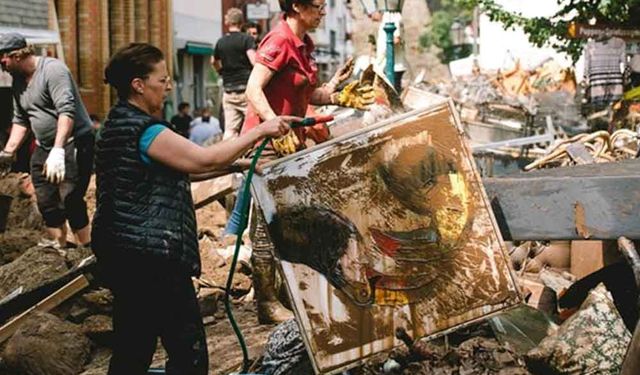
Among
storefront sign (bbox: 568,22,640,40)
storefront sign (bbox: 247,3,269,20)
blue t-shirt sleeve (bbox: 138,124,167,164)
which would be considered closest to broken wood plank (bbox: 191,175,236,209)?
blue t-shirt sleeve (bbox: 138,124,167,164)

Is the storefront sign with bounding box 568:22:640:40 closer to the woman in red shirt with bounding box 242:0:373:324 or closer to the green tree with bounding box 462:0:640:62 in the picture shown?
the green tree with bounding box 462:0:640:62

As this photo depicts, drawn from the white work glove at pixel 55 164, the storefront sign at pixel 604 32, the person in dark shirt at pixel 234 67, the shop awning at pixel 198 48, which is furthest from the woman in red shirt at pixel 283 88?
the shop awning at pixel 198 48

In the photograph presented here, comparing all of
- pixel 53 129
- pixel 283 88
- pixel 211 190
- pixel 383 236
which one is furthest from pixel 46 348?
pixel 211 190

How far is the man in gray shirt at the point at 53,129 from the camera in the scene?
8.02m

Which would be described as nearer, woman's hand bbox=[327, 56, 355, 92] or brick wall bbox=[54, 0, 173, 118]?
woman's hand bbox=[327, 56, 355, 92]

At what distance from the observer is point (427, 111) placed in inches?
190

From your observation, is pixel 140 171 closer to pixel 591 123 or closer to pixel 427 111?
pixel 427 111

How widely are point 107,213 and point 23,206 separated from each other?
604cm

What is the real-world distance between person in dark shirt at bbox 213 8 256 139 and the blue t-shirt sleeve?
6.82m

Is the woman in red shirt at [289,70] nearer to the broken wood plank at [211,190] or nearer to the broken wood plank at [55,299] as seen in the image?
the broken wood plank at [55,299]

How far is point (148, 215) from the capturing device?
4.45 metres

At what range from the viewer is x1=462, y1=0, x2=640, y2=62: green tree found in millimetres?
14702

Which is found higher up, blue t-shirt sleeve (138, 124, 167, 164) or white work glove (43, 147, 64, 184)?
blue t-shirt sleeve (138, 124, 167, 164)

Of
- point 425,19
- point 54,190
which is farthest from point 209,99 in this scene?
point 425,19
